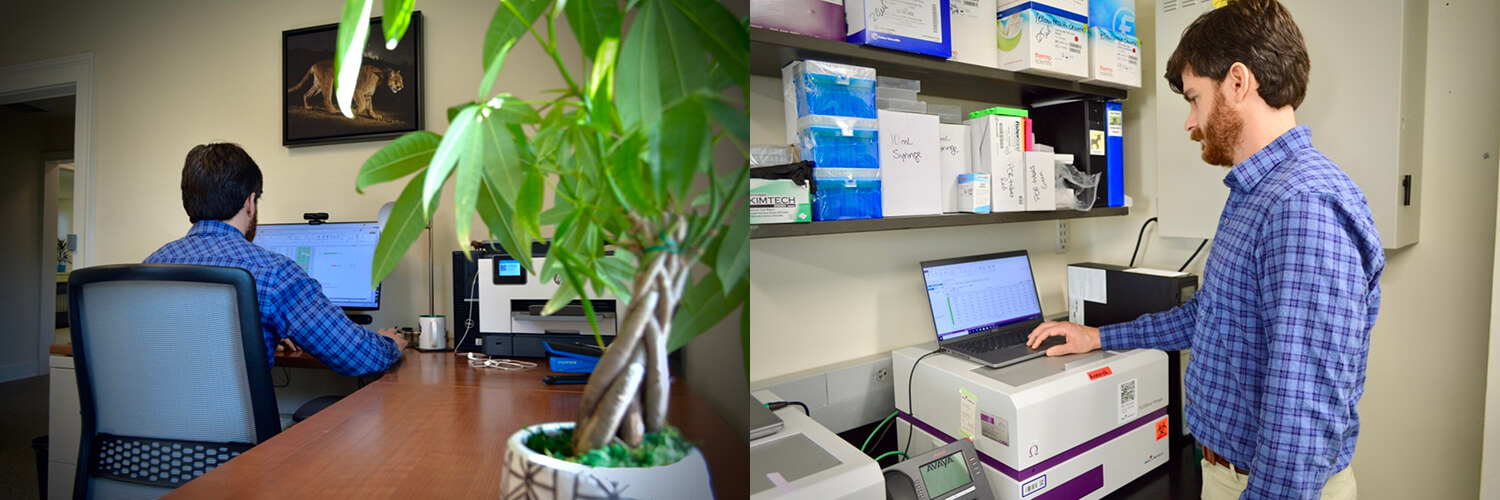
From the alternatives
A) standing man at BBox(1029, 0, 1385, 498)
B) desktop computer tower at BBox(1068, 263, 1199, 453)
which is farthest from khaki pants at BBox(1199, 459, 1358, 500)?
desktop computer tower at BBox(1068, 263, 1199, 453)

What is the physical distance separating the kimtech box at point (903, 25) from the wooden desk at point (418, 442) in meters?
1.05

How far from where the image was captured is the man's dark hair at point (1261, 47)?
47.4 inches

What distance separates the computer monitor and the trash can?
0.14 meters

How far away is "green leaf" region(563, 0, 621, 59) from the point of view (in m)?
0.22

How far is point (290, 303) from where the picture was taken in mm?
378

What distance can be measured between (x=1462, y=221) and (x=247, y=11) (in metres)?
2.16

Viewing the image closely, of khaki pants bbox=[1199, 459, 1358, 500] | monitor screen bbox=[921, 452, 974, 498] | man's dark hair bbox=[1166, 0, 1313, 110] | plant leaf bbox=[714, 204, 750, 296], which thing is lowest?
khaki pants bbox=[1199, 459, 1358, 500]

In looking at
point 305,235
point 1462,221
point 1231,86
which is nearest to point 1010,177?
point 1231,86

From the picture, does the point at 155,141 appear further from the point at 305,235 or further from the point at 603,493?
the point at 603,493

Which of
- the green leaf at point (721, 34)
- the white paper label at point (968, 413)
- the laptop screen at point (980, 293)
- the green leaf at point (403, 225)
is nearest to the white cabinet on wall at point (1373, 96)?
the laptop screen at point (980, 293)

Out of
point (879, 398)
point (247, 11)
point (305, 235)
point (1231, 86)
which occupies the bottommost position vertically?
point (879, 398)

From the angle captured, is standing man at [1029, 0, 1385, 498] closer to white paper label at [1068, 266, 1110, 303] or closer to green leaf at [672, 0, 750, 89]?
white paper label at [1068, 266, 1110, 303]

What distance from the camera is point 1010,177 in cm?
149

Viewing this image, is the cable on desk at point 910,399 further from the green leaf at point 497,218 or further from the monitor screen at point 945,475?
the green leaf at point 497,218
